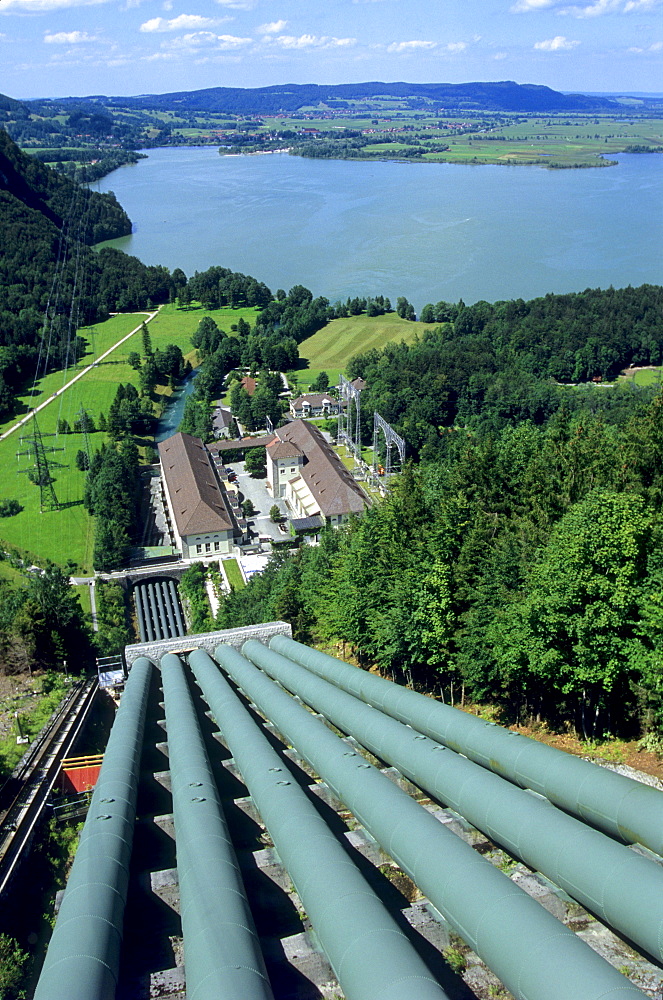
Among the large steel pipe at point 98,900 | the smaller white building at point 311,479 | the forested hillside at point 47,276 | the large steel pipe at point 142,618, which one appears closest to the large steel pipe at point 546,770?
the large steel pipe at point 98,900

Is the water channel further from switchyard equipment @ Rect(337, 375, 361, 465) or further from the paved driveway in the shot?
switchyard equipment @ Rect(337, 375, 361, 465)

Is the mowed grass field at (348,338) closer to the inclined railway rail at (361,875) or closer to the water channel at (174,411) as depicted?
the water channel at (174,411)

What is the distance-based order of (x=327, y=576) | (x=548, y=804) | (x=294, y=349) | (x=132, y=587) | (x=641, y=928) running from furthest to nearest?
(x=294, y=349) < (x=132, y=587) < (x=327, y=576) < (x=548, y=804) < (x=641, y=928)

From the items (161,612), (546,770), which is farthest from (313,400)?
(546,770)

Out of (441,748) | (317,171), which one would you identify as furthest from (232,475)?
(317,171)

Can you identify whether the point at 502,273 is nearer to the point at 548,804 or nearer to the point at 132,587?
the point at 132,587

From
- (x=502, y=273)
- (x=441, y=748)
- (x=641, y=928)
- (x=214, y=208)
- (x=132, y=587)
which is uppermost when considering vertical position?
(x=214, y=208)

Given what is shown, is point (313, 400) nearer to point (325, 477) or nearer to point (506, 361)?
point (506, 361)
